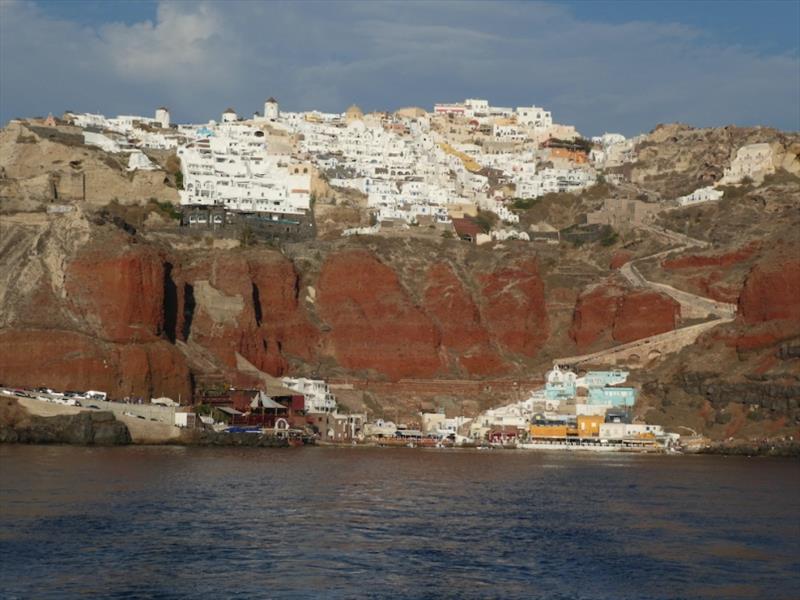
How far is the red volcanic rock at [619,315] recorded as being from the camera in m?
115

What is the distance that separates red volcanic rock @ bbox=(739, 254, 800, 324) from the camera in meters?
109

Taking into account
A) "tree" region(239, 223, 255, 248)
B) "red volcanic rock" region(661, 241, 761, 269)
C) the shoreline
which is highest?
"tree" region(239, 223, 255, 248)

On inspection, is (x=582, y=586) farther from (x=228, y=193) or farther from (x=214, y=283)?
(x=228, y=193)

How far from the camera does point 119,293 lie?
100625 millimetres

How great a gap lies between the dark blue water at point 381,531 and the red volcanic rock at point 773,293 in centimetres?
3313

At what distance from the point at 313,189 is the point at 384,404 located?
27132 millimetres

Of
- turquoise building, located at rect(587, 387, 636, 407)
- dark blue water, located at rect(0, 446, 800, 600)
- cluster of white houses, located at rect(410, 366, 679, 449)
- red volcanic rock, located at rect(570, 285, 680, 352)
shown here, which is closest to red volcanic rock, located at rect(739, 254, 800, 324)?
red volcanic rock, located at rect(570, 285, 680, 352)

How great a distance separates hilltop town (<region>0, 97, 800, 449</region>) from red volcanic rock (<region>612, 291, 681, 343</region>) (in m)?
0.12

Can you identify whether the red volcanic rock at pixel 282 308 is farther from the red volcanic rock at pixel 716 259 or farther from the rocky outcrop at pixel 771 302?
the rocky outcrop at pixel 771 302

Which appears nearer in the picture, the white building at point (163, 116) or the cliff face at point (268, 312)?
the cliff face at point (268, 312)

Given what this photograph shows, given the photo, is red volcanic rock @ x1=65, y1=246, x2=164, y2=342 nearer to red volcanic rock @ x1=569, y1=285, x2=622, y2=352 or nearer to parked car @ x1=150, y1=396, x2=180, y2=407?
parked car @ x1=150, y1=396, x2=180, y2=407

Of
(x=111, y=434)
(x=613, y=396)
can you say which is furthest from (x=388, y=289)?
(x=111, y=434)

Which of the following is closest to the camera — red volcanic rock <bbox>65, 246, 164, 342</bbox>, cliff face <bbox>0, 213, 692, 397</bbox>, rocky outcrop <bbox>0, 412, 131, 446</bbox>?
rocky outcrop <bbox>0, 412, 131, 446</bbox>

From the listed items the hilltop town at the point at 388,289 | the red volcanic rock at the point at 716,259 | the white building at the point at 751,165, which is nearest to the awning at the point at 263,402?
the hilltop town at the point at 388,289
